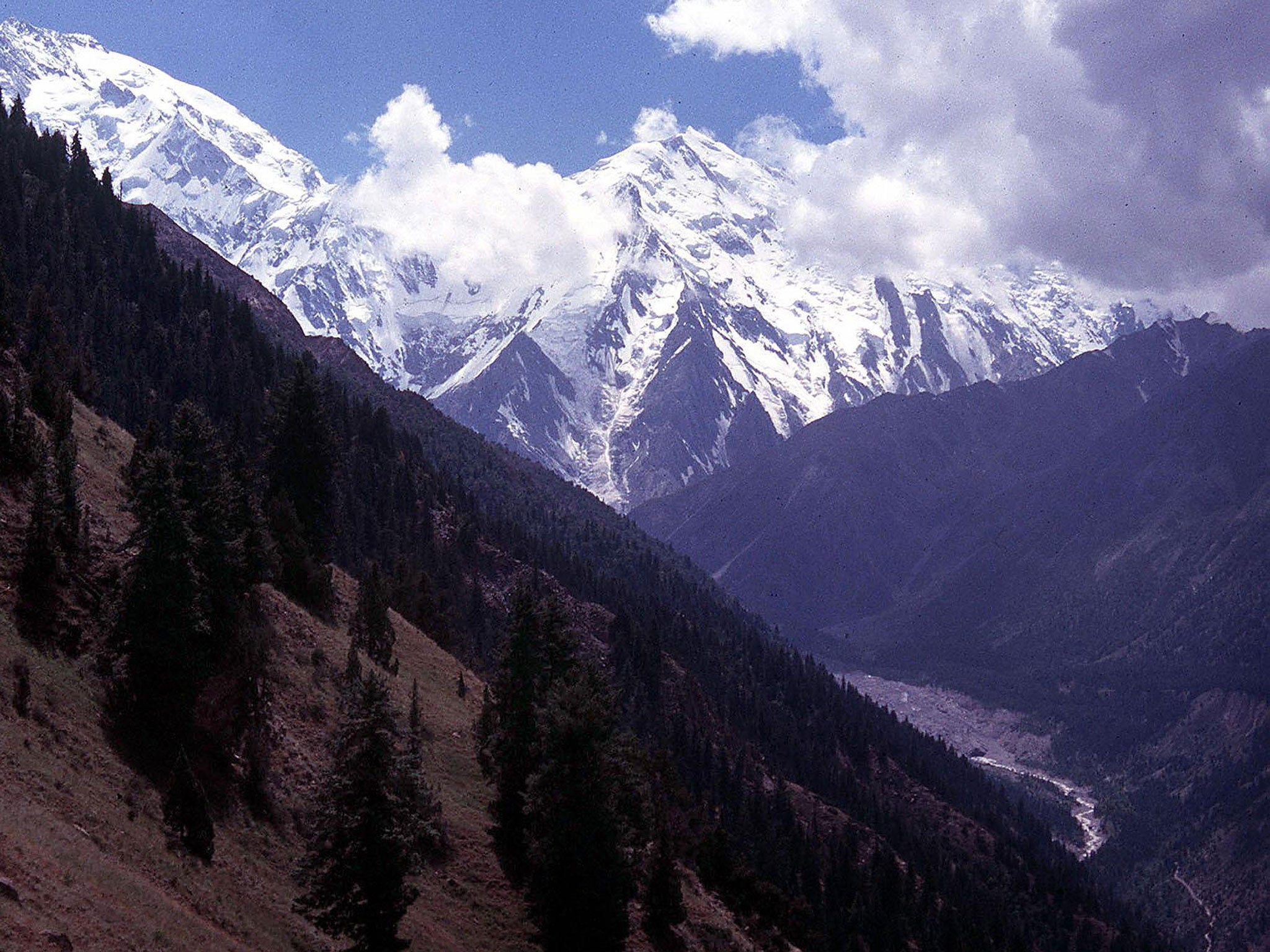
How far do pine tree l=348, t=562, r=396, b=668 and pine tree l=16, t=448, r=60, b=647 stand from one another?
23000 millimetres

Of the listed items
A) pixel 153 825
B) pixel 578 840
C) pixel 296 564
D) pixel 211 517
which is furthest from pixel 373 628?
pixel 153 825

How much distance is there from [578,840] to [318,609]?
2901 centimetres

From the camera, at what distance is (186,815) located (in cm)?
4066

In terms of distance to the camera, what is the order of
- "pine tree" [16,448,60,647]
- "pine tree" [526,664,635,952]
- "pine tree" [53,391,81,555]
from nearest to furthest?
1. "pine tree" [16,448,60,647]
2. "pine tree" [53,391,81,555]
3. "pine tree" [526,664,635,952]

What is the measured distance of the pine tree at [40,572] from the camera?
4531 cm

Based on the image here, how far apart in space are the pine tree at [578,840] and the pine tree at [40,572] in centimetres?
2234

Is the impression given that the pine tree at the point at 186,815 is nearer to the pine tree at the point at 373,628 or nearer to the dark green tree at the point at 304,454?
the pine tree at the point at 373,628

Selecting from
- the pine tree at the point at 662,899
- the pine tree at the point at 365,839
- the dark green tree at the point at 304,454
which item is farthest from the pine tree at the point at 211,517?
the pine tree at the point at 662,899

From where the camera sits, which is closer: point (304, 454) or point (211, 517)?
point (211, 517)

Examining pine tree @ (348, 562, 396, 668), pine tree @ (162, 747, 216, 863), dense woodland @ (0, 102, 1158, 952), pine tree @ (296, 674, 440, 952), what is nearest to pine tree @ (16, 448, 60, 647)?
dense woodland @ (0, 102, 1158, 952)

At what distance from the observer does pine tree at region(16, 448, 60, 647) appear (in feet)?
149

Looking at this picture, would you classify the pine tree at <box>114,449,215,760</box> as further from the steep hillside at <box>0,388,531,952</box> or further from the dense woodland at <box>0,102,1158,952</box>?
the steep hillside at <box>0,388,531,952</box>

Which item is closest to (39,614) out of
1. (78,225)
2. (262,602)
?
(262,602)

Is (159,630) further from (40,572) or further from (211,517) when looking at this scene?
(211,517)
